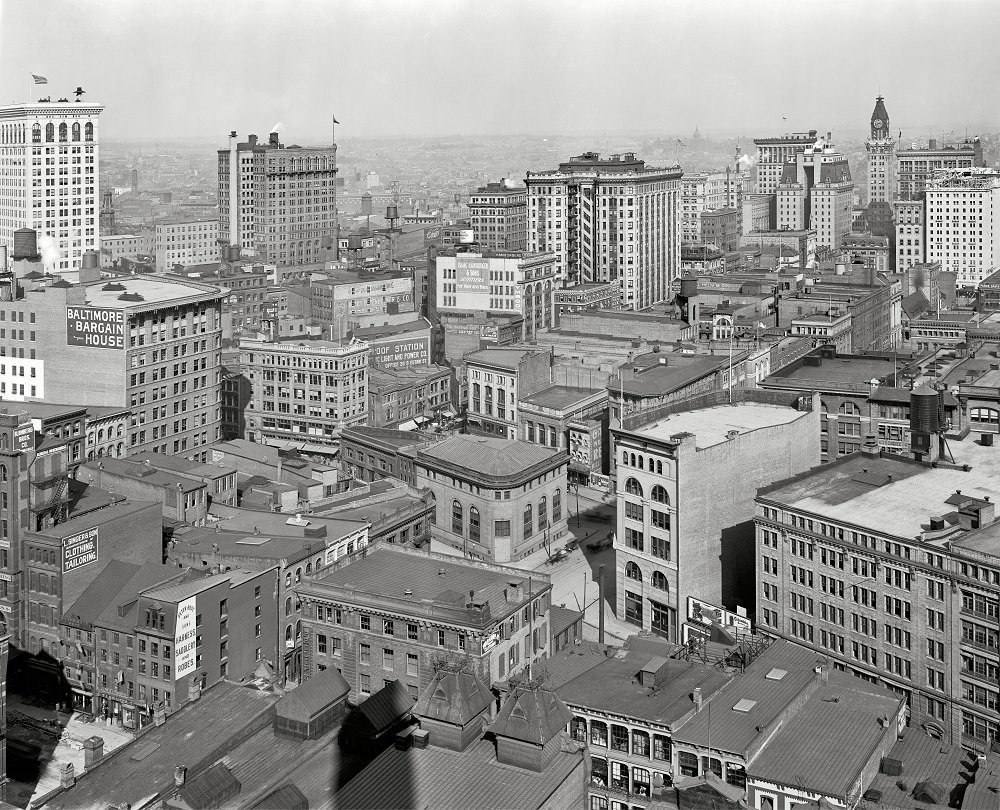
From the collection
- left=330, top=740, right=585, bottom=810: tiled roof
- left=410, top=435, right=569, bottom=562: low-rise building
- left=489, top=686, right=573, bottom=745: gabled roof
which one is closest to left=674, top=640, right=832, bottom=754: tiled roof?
left=330, top=740, right=585, bottom=810: tiled roof

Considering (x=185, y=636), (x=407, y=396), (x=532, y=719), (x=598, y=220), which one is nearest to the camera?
(x=532, y=719)

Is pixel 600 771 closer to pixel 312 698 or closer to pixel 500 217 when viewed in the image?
pixel 312 698

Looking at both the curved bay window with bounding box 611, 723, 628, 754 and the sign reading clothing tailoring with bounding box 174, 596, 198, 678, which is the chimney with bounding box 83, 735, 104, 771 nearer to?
the sign reading clothing tailoring with bounding box 174, 596, 198, 678

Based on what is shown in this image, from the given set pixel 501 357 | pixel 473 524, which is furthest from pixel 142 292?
pixel 473 524

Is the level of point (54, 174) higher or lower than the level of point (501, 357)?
higher

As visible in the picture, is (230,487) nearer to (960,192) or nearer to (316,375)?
(316,375)

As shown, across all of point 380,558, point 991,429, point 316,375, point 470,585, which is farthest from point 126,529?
point 991,429
